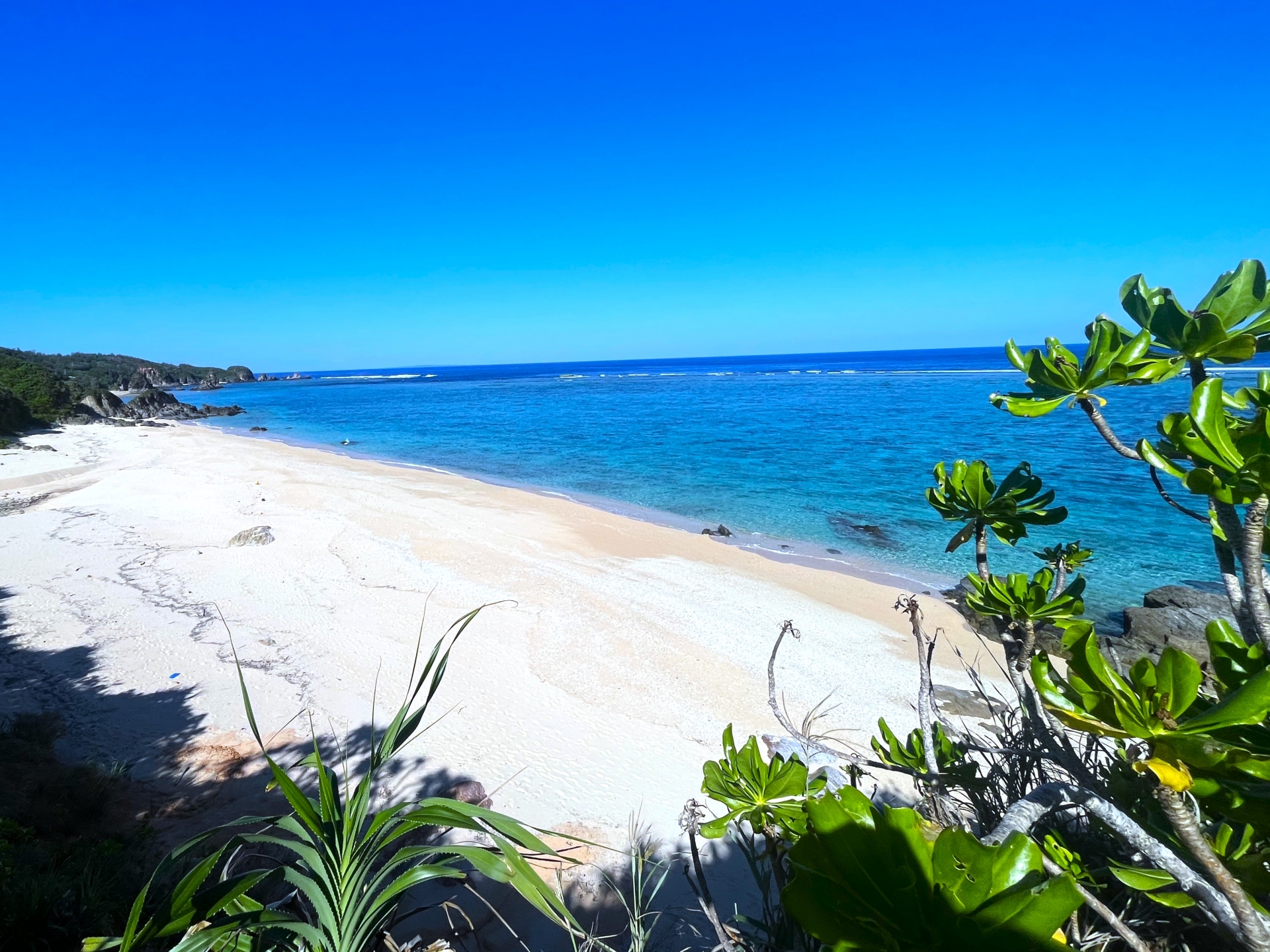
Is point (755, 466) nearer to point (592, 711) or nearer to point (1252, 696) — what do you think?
point (592, 711)

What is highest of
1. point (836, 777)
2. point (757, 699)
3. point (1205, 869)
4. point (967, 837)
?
point (967, 837)

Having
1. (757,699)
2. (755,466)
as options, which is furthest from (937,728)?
(755,466)

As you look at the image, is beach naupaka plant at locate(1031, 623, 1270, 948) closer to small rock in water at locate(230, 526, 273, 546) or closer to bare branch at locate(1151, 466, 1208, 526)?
bare branch at locate(1151, 466, 1208, 526)

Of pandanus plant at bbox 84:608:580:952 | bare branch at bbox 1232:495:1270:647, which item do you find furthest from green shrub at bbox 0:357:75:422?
bare branch at bbox 1232:495:1270:647

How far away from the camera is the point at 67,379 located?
47.0 m

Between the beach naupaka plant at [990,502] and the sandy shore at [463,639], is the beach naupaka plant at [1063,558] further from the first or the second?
the sandy shore at [463,639]

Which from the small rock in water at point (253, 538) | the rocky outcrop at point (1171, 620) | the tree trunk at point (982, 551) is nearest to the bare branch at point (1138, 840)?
the tree trunk at point (982, 551)

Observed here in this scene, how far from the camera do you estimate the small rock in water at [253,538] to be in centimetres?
1056

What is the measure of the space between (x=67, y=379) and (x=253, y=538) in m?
52.9

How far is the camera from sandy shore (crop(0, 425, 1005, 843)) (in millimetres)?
5277

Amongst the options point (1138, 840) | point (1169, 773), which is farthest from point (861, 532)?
point (1169, 773)

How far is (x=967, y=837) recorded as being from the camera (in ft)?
3.22

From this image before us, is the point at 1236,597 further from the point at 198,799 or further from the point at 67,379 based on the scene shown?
the point at 67,379

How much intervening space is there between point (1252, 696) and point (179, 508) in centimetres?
1639
